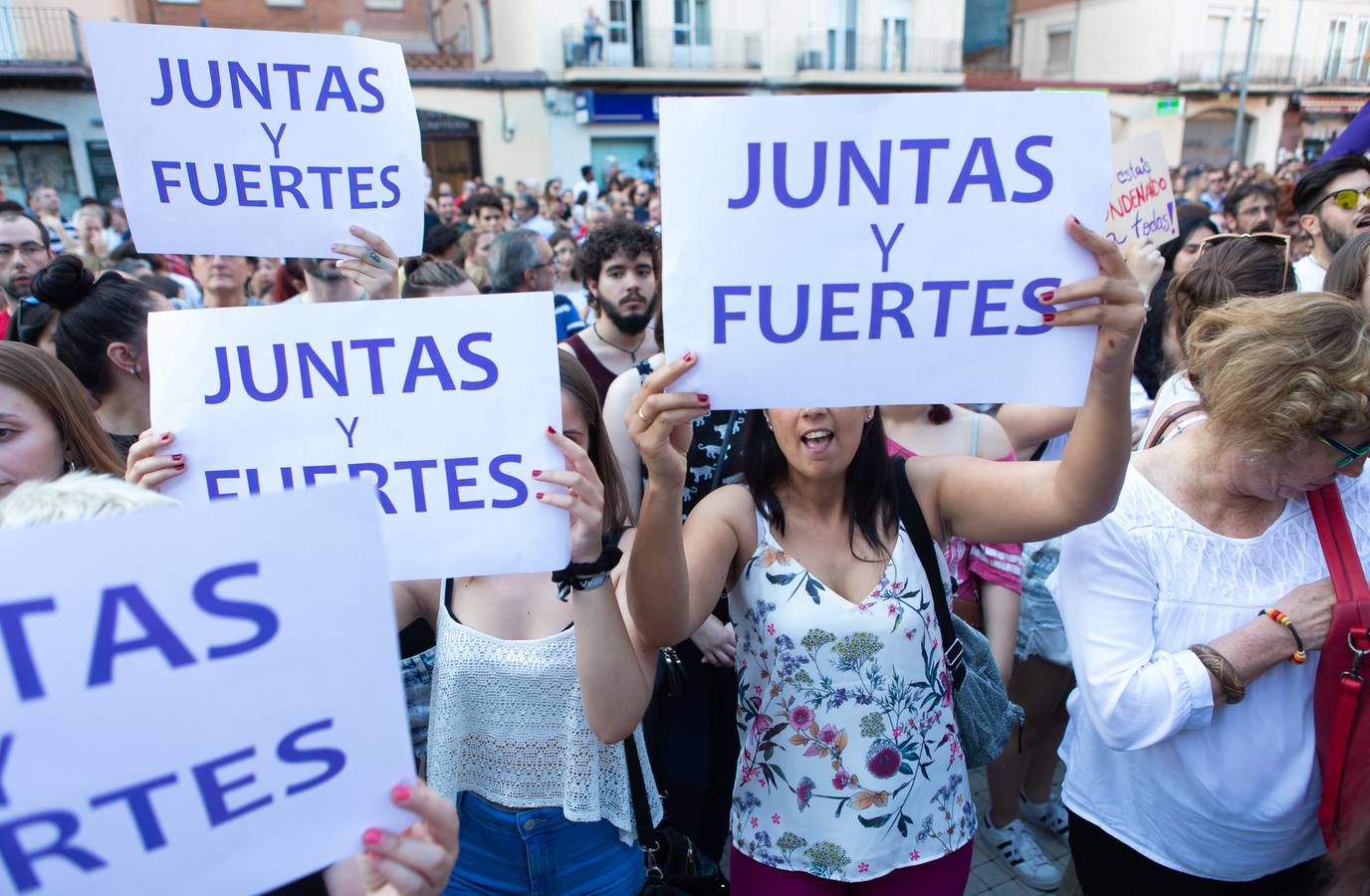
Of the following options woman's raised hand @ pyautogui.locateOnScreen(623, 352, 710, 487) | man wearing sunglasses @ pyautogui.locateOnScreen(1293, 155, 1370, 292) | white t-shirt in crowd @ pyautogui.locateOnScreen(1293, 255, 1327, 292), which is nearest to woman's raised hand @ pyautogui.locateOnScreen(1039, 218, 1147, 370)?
woman's raised hand @ pyautogui.locateOnScreen(623, 352, 710, 487)

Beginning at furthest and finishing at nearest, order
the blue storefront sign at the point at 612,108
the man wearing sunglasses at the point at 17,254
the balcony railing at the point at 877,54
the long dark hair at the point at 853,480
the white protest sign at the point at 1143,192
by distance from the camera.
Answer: the balcony railing at the point at 877,54, the blue storefront sign at the point at 612,108, the man wearing sunglasses at the point at 17,254, the white protest sign at the point at 1143,192, the long dark hair at the point at 853,480

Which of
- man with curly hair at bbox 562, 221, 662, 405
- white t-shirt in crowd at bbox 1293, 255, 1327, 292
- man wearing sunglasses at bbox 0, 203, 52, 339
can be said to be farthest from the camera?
man wearing sunglasses at bbox 0, 203, 52, 339

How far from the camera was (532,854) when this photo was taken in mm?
1689

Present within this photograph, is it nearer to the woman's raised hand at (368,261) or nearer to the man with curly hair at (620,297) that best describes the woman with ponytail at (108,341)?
the woman's raised hand at (368,261)

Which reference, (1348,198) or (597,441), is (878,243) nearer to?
(597,441)

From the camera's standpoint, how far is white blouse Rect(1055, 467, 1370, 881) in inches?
61.7

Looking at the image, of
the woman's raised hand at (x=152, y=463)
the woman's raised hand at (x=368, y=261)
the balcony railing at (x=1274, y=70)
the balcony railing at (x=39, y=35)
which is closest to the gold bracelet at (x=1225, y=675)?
the woman's raised hand at (x=152, y=463)

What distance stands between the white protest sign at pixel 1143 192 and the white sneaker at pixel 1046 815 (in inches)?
99.2

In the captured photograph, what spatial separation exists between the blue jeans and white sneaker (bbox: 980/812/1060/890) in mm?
1693

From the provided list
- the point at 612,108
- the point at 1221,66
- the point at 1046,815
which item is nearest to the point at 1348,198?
the point at 1046,815

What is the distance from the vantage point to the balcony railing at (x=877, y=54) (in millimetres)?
23844

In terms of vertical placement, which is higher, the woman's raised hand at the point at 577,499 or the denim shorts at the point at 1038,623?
the woman's raised hand at the point at 577,499

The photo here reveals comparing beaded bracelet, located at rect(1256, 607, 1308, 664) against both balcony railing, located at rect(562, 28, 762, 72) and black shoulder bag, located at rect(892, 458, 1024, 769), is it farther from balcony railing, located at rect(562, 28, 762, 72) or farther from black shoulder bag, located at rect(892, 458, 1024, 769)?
balcony railing, located at rect(562, 28, 762, 72)

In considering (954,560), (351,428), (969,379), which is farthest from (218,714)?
(954,560)
